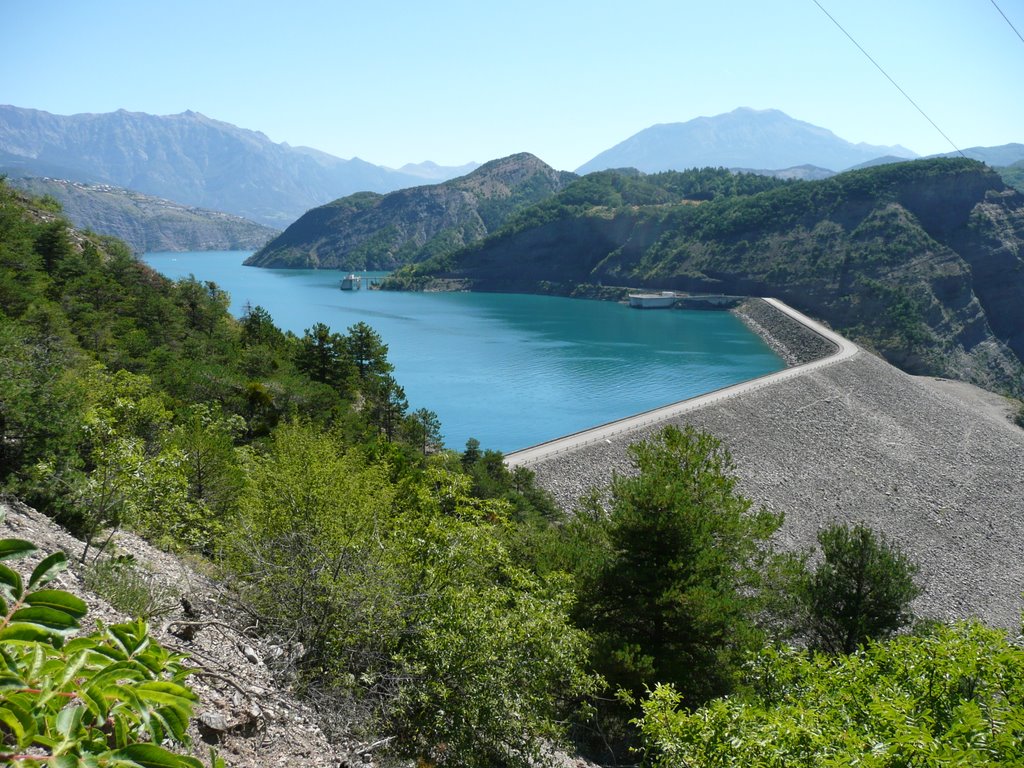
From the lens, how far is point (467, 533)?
26.7ft

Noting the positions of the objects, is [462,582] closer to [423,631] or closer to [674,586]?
[423,631]

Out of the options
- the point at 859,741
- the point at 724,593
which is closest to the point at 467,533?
the point at 859,741

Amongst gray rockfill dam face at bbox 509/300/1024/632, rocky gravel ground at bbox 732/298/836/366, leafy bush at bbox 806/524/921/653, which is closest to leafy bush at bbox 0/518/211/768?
leafy bush at bbox 806/524/921/653

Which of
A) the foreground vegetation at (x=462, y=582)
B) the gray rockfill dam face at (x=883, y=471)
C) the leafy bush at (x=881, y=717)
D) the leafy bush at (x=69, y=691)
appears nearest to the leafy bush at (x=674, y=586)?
the foreground vegetation at (x=462, y=582)

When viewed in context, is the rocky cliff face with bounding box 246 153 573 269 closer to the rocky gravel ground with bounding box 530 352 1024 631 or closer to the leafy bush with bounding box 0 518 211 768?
the rocky gravel ground with bounding box 530 352 1024 631

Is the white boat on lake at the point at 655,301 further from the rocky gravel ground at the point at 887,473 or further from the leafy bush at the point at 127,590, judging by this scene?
Answer: the leafy bush at the point at 127,590

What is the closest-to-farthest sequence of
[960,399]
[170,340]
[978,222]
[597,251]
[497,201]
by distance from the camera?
1. [170,340]
2. [960,399]
3. [978,222]
4. [597,251]
5. [497,201]

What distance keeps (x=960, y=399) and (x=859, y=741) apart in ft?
195

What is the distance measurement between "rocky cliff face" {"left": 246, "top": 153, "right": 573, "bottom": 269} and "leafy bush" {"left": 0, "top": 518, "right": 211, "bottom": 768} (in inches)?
6428

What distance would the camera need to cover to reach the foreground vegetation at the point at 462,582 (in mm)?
6188

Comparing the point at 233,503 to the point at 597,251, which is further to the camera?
the point at 597,251

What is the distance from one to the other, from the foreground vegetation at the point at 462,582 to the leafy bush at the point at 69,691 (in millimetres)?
21

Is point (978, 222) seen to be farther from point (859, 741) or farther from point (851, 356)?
point (859, 741)

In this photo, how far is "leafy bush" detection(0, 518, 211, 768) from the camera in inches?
52.7
